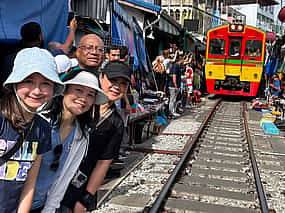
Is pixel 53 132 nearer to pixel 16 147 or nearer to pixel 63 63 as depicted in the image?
pixel 16 147

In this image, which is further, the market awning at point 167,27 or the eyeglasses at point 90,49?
the market awning at point 167,27

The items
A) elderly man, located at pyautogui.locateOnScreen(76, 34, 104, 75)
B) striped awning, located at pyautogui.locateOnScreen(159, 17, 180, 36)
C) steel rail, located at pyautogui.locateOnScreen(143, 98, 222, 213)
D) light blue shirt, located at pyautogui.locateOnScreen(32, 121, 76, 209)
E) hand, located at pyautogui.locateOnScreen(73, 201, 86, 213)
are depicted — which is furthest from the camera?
striped awning, located at pyautogui.locateOnScreen(159, 17, 180, 36)

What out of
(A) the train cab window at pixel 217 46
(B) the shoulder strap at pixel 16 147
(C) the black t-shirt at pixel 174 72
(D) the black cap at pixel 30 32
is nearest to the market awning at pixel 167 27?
(A) the train cab window at pixel 217 46

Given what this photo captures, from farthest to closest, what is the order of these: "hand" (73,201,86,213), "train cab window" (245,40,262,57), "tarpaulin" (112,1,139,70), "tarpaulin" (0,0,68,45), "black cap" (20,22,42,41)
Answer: "train cab window" (245,40,262,57), "tarpaulin" (112,1,139,70), "tarpaulin" (0,0,68,45), "black cap" (20,22,42,41), "hand" (73,201,86,213)

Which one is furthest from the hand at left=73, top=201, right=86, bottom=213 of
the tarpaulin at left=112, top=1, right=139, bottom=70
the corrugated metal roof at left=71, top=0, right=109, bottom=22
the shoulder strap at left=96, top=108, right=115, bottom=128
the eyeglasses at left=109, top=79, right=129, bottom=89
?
the corrugated metal roof at left=71, top=0, right=109, bottom=22

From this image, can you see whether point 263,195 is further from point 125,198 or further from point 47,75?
point 47,75

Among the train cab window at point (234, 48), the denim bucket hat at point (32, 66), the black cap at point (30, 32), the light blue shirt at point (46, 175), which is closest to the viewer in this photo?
the denim bucket hat at point (32, 66)

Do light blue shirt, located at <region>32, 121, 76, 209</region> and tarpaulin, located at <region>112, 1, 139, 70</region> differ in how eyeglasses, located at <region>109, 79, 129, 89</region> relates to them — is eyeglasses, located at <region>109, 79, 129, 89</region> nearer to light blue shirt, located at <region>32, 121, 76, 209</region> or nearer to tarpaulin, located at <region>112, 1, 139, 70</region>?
light blue shirt, located at <region>32, 121, 76, 209</region>

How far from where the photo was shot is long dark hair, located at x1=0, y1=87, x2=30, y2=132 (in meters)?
1.63

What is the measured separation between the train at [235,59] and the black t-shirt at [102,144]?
1434 centimetres

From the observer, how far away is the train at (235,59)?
16016 mm

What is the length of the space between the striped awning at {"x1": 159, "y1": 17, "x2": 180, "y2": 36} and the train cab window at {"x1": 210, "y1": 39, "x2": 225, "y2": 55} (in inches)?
65.9

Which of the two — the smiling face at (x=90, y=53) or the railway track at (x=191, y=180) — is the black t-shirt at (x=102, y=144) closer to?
the smiling face at (x=90, y=53)

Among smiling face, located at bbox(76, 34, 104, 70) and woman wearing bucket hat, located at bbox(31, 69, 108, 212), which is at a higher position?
smiling face, located at bbox(76, 34, 104, 70)
